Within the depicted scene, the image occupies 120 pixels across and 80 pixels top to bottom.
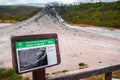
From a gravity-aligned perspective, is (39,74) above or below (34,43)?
below

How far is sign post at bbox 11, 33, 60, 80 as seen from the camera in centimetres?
206

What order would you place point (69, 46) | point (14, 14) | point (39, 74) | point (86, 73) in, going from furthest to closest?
point (14, 14), point (69, 46), point (86, 73), point (39, 74)

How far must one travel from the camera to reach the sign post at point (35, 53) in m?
2.06

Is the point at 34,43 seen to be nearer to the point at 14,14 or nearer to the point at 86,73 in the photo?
the point at 86,73

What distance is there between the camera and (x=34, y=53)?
2186 millimetres

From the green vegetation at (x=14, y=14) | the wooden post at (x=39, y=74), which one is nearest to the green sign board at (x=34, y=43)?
the wooden post at (x=39, y=74)

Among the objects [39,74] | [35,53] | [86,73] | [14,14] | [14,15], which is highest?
[35,53]

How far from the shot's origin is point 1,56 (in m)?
9.89

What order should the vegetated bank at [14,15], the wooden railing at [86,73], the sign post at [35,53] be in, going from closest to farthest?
the sign post at [35,53]
the wooden railing at [86,73]
the vegetated bank at [14,15]

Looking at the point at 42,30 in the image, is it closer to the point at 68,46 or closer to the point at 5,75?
the point at 68,46

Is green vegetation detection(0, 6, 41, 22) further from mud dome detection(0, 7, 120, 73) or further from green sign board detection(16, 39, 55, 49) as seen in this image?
green sign board detection(16, 39, 55, 49)

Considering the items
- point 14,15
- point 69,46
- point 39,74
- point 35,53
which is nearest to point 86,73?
point 39,74

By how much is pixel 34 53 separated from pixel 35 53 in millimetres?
10

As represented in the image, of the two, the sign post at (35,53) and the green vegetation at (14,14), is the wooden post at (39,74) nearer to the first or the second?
the sign post at (35,53)
